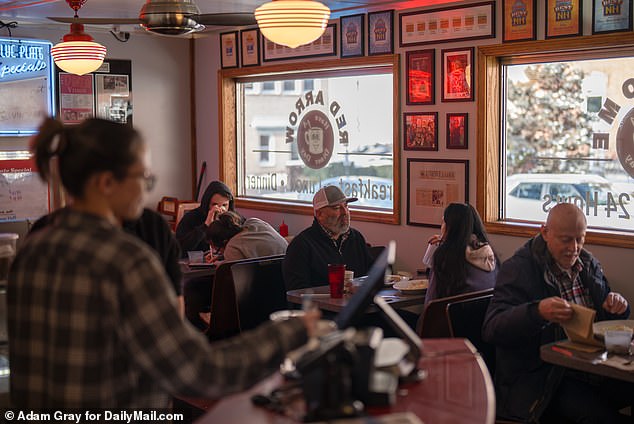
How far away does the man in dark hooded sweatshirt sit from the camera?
561 centimetres

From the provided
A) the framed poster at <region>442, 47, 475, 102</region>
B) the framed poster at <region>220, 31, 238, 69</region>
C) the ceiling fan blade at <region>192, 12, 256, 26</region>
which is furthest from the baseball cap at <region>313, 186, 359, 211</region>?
the framed poster at <region>220, 31, 238, 69</region>

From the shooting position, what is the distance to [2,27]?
7.29 metres

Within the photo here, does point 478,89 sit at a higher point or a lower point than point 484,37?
lower

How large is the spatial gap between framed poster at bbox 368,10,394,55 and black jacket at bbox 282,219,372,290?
5.26ft

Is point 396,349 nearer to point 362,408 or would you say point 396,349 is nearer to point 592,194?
point 362,408

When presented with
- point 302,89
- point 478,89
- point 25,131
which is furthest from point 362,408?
point 25,131

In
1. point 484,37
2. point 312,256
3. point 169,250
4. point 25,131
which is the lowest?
point 312,256

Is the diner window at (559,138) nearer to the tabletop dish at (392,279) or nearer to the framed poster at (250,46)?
the tabletop dish at (392,279)

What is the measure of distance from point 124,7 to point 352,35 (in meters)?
1.80

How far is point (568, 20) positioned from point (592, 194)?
3.53ft

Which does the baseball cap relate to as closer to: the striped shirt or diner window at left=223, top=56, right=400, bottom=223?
diner window at left=223, top=56, right=400, bottom=223

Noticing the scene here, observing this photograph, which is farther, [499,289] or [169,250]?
[499,289]

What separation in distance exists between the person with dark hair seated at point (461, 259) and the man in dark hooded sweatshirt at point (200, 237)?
1.76m

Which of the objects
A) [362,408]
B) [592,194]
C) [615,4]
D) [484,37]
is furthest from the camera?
[484,37]
